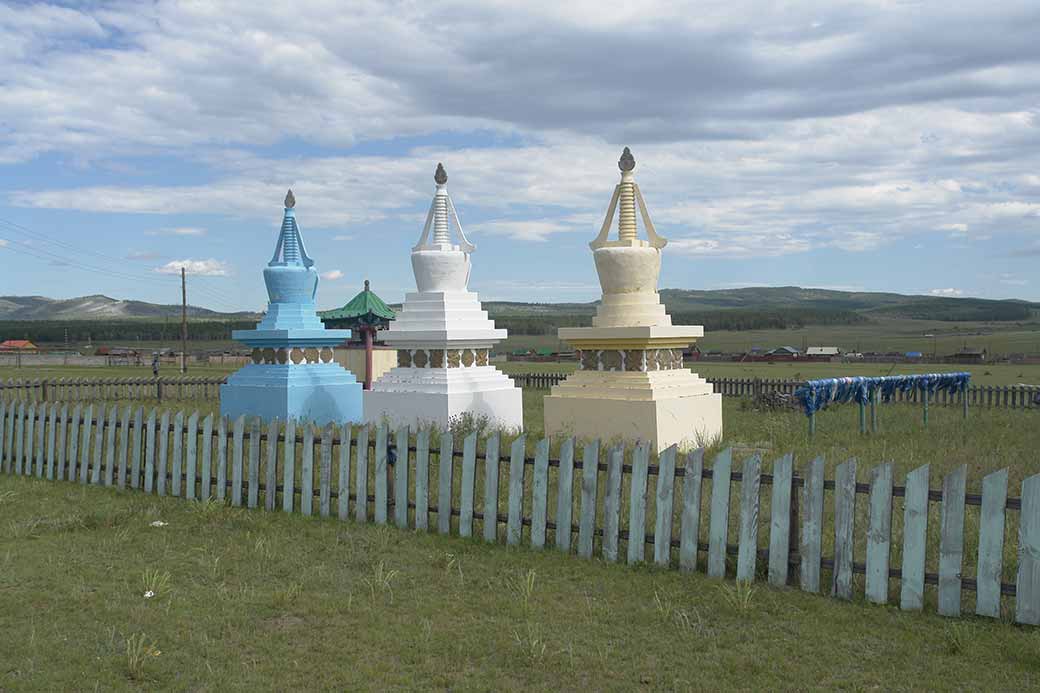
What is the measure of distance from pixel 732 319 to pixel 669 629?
599 ft

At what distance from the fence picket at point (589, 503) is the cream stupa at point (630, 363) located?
223 inches

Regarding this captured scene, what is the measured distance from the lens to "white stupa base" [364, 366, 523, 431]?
1689cm

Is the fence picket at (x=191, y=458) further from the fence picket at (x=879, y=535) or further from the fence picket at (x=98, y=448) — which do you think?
the fence picket at (x=879, y=535)

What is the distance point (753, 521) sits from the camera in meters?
7.64

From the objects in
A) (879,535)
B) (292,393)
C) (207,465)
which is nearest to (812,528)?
(879,535)

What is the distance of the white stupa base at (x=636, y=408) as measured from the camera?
1430 centimetres

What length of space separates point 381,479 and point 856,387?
11.8m

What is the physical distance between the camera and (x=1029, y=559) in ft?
21.8

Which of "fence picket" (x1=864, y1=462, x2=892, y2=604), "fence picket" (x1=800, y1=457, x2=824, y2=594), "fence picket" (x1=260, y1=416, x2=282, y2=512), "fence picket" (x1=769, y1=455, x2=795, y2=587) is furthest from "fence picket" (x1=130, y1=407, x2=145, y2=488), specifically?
"fence picket" (x1=864, y1=462, x2=892, y2=604)

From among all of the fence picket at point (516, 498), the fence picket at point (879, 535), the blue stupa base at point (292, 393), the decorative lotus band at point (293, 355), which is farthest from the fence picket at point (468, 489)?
the decorative lotus band at point (293, 355)

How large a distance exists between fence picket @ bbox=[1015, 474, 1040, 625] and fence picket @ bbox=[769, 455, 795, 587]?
167 cm

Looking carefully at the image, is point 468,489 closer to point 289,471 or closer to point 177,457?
point 289,471

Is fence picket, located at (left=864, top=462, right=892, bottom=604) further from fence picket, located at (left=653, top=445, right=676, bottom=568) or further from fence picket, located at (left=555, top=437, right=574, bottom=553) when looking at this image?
fence picket, located at (left=555, top=437, right=574, bottom=553)

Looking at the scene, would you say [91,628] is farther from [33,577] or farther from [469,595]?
[469,595]
